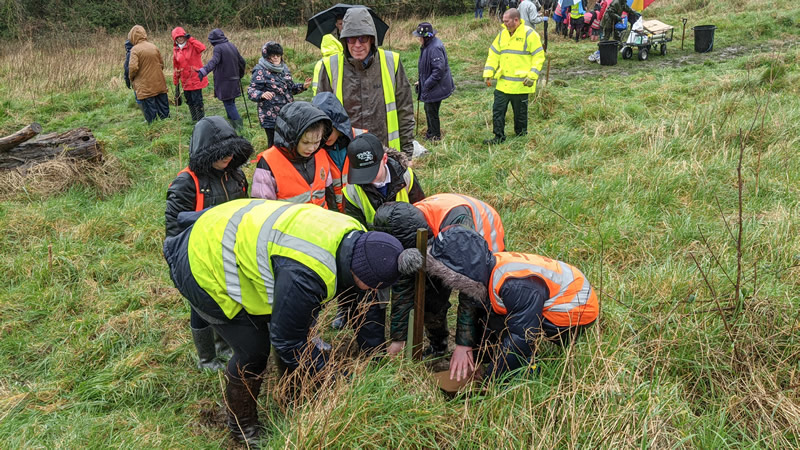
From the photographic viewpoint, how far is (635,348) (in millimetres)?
2709

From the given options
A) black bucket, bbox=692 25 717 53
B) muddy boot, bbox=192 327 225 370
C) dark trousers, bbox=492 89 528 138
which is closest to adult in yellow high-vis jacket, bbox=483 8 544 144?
dark trousers, bbox=492 89 528 138

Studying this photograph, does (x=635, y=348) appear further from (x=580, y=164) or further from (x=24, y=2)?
(x=24, y=2)

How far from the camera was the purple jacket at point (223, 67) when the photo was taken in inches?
310

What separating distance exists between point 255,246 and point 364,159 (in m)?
1.03

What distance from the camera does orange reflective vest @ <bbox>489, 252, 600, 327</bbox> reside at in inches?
103

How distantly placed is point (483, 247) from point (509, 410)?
76 centimetres

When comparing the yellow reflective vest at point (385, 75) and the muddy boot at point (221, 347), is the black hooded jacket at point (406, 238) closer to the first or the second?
the muddy boot at point (221, 347)

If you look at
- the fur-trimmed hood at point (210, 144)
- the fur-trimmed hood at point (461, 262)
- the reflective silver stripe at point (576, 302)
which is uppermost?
the fur-trimmed hood at point (210, 144)

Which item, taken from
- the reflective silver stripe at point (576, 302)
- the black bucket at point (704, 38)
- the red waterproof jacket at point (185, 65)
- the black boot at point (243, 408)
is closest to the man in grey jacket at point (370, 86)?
the reflective silver stripe at point (576, 302)

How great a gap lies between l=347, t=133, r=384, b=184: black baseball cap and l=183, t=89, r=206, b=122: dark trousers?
21.4ft

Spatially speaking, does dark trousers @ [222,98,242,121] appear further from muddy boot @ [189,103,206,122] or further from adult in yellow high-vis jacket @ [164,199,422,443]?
adult in yellow high-vis jacket @ [164,199,422,443]

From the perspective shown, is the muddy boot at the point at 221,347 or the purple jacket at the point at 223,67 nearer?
the muddy boot at the point at 221,347

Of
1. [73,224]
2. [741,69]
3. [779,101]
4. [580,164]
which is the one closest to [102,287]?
[73,224]

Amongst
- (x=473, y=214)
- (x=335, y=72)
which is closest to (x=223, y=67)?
(x=335, y=72)
